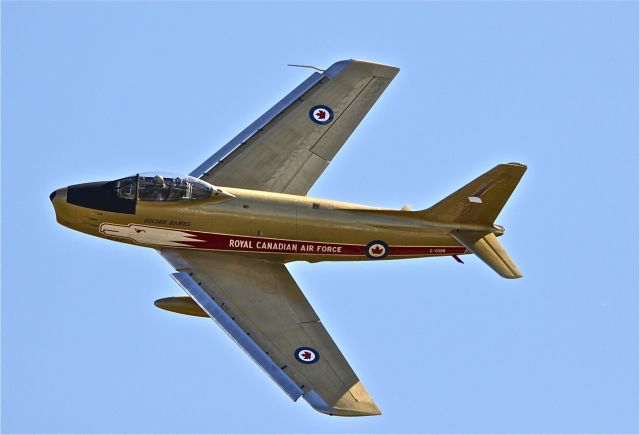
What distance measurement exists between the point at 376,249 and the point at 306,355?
14.9 feet

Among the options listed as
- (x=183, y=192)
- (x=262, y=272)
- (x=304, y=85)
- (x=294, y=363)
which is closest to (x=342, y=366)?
(x=294, y=363)

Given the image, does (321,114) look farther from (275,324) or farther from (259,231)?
(275,324)

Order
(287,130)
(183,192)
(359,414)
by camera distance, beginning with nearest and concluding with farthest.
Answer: (359,414) → (183,192) → (287,130)

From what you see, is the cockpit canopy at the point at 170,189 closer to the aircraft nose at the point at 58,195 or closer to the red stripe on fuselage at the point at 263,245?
the red stripe on fuselage at the point at 263,245

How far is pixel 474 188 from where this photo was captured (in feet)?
149

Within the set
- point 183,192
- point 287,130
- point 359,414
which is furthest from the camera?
point 287,130

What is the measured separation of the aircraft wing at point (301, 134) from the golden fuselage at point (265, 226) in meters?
1.52

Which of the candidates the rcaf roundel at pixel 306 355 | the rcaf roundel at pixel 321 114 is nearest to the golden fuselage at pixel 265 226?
the rcaf roundel at pixel 306 355

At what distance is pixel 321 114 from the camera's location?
48906mm

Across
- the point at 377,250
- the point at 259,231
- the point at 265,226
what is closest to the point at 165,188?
the point at 259,231

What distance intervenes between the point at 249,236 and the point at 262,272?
3.57 ft

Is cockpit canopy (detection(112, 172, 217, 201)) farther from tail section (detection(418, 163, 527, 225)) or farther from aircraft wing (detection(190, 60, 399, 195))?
tail section (detection(418, 163, 527, 225))

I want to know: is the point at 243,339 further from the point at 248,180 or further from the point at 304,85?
the point at 304,85

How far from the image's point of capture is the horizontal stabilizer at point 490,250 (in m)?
44.5
